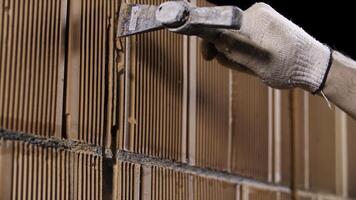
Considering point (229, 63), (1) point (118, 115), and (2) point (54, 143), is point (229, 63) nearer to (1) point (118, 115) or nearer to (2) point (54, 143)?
(1) point (118, 115)

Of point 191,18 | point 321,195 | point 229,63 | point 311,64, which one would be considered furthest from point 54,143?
point 321,195

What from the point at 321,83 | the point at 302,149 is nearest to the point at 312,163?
the point at 302,149

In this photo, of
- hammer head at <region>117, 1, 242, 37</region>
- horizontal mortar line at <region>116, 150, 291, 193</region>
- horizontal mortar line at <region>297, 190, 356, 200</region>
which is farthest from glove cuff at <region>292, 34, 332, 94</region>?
horizontal mortar line at <region>297, 190, 356, 200</region>

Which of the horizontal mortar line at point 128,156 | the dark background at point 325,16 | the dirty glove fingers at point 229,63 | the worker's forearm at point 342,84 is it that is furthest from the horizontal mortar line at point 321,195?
the dirty glove fingers at point 229,63

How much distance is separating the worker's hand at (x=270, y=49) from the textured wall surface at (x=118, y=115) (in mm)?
180

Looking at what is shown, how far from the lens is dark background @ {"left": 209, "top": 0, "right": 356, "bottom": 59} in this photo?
1818mm

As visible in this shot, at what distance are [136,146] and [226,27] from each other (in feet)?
1.26

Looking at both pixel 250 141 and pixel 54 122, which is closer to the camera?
pixel 54 122

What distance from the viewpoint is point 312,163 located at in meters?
Answer: 2.52

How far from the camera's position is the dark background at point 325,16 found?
71.6 inches

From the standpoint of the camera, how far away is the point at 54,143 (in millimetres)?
1286

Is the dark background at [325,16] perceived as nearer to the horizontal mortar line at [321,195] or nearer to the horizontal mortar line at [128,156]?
the horizontal mortar line at [128,156]

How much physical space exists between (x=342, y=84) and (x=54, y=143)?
0.65 m

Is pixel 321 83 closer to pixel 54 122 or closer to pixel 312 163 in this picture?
pixel 54 122
